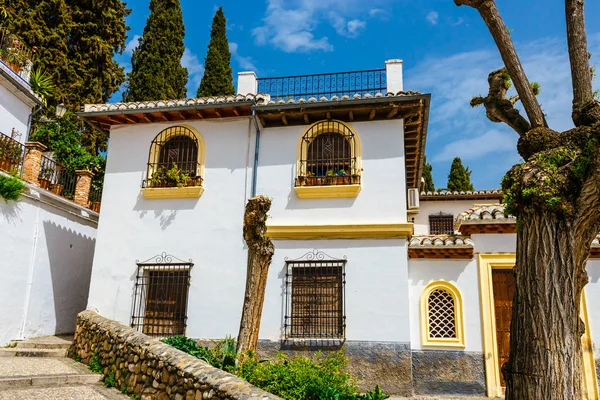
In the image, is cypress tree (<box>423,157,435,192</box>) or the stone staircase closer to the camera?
the stone staircase

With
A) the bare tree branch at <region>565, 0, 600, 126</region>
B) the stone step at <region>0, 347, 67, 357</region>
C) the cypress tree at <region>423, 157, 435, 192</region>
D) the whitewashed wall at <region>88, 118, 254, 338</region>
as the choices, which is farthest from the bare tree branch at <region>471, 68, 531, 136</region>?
the cypress tree at <region>423, 157, 435, 192</region>

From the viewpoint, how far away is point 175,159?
1059 cm

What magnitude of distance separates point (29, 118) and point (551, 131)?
13.5 metres

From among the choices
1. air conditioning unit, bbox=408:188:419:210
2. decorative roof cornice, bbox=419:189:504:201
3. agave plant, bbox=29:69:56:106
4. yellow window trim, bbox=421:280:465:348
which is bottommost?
yellow window trim, bbox=421:280:465:348

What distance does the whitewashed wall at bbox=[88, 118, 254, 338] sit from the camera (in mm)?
9531

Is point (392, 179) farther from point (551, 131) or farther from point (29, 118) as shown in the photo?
point (29, 118)

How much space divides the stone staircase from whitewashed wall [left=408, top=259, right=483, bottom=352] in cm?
541

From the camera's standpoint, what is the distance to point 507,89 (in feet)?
21.3

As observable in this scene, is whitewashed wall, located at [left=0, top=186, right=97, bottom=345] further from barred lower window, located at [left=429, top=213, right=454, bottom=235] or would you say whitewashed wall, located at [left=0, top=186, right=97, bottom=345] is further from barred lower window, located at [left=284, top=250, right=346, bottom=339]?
barred lower window, located at [left=429, top=213, right=454, bottom=235]

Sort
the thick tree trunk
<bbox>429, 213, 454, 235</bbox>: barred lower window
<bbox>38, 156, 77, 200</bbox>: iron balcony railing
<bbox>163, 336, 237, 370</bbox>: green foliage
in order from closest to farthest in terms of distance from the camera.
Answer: the thick tree trunk < <bbox>163, 336, 237, 370</bbox>: green foliage < <bbox>38, 156, 77, 200</bbox>: iron balcony railing < <bbox>429, 213, 454, 235</bbox>: barred lower window

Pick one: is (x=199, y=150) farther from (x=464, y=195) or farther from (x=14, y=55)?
(x=464, y=195)

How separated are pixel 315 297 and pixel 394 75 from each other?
4.96m

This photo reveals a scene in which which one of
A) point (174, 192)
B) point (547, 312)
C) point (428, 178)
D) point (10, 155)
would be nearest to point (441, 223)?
point (428, 178)

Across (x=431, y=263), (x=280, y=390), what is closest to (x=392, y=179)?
(x=431, y=263)
